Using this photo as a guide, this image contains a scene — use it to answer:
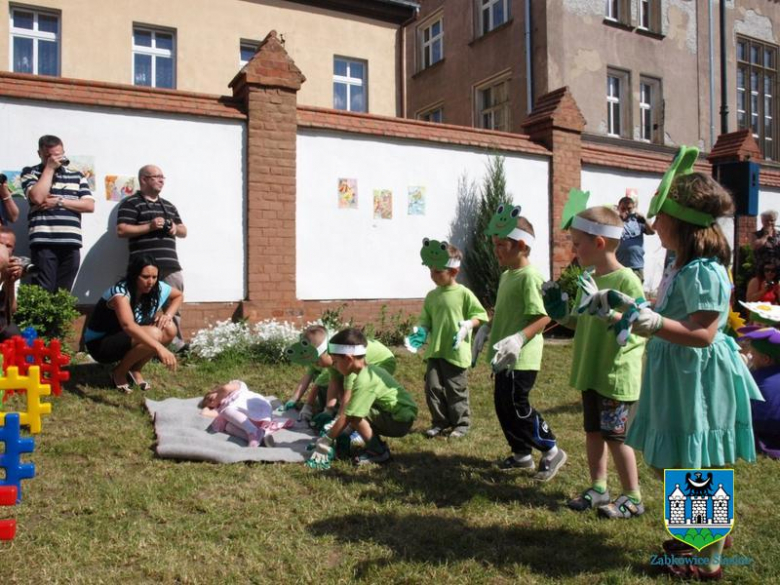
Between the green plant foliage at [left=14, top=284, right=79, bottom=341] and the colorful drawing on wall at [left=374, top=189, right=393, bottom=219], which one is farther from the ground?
the colorful drawing on wall at [left=374, top=189, right=393, bottom=219]

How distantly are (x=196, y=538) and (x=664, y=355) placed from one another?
2.33 metres

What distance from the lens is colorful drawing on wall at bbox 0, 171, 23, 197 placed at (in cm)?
720

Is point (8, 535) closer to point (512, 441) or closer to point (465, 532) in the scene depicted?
point (465, 532)

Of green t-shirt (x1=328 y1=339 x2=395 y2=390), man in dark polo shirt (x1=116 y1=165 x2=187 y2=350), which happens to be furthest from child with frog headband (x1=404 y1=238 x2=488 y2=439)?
man in dark polo shirt (x1=116 y1=165 x2=187 y2=350)

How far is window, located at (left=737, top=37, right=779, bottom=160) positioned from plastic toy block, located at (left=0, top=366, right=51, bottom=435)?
23.1 m

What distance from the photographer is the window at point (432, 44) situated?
871 inches

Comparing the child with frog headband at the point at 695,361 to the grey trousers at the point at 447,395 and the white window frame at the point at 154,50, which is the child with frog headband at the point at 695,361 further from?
the white window frame at the point at 154,50

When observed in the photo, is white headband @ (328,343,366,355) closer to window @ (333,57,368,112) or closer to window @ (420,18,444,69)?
window @ (333,57,368,112)

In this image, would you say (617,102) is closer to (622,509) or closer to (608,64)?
(608,64)

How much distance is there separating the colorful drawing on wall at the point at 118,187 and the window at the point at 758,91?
2067cm

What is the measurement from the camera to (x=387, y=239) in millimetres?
9711

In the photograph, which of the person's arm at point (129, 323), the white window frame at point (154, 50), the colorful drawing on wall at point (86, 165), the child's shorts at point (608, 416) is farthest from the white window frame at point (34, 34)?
the child's shorts at point (608, 416)

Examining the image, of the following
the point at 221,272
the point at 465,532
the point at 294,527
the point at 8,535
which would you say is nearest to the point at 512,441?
the point at 465,532

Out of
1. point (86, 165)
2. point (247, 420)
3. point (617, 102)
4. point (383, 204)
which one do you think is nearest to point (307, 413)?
point (247, 420)
